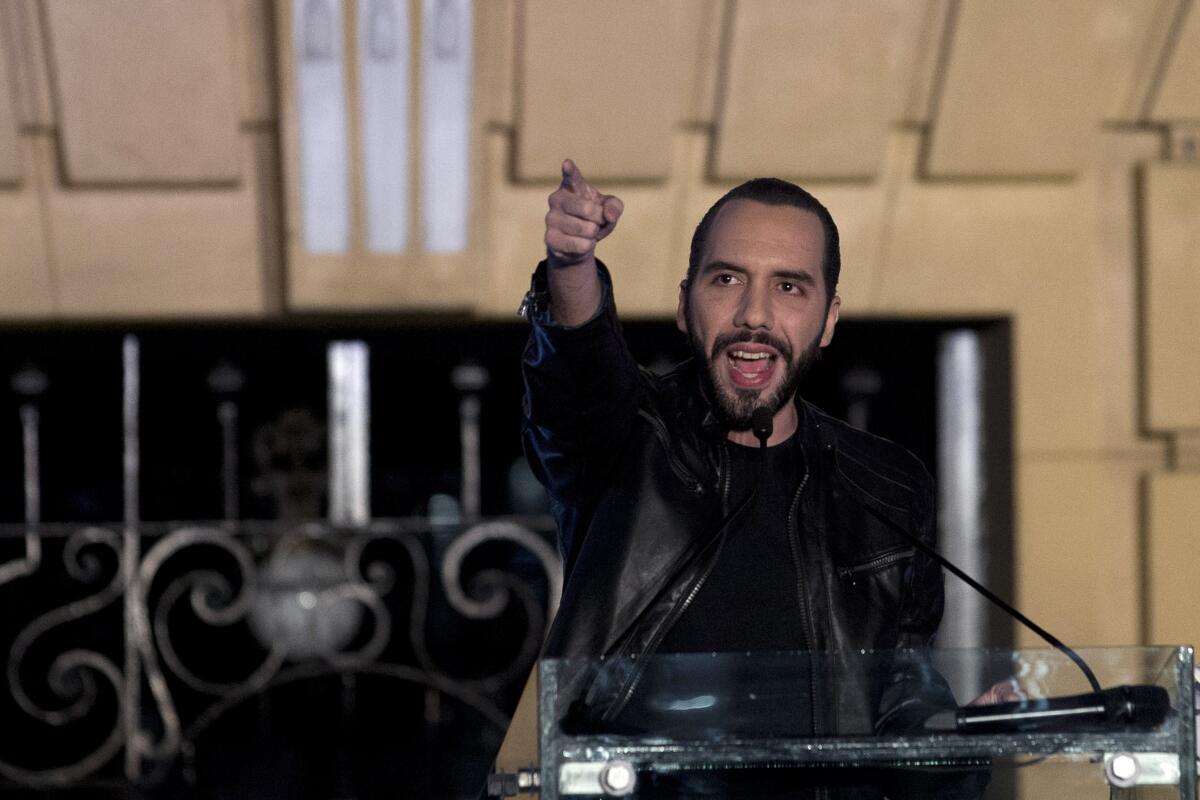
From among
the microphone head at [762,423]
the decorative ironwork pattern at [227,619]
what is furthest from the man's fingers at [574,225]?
the decorative ironwork pattern at [227,619]

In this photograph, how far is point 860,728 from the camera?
5.34ft

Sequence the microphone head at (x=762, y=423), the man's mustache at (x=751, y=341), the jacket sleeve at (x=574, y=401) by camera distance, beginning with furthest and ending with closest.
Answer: the man's mustache at (x=751, y=341), the jacket sleeve at (x=574, y=401), the microphone head at (x=762, y=423)

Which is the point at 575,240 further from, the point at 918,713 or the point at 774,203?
the point at 918,713

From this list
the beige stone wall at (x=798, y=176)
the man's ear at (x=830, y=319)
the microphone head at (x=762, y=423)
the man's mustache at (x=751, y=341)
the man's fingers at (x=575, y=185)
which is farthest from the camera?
the beige stone wall at (x=798, y=176)

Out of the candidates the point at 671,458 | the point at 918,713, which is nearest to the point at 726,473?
the point at 671,458

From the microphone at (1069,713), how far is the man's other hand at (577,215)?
708 mm

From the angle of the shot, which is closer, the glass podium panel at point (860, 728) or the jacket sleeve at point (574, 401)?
the glass podium panel at point (860, 728)

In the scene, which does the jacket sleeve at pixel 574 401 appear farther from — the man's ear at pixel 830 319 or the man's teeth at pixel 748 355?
the man's ear at pixel 830 319

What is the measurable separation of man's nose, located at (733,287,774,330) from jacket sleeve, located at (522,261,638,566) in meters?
0.17

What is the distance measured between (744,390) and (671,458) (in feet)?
0.47

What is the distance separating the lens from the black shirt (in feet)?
7.30

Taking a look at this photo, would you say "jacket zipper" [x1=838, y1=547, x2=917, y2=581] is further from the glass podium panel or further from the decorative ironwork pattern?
the decorative ironwork pattern

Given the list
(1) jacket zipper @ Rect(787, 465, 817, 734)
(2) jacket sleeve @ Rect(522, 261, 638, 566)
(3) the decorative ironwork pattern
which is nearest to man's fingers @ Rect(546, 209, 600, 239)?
(2) jacket sleeve @ Rect(522, 261, 638, 566)

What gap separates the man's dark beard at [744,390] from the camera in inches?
92.1
